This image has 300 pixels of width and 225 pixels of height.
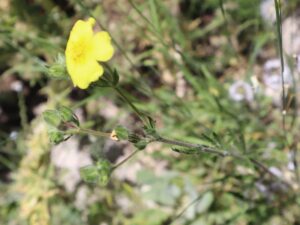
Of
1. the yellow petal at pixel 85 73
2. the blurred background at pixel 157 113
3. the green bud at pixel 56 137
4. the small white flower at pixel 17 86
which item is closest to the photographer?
the yellow petal at pixel 85 73

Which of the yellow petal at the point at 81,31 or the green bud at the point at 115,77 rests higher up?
the yellow petal at the point at 81,31

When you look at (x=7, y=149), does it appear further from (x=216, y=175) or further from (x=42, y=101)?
(x=216, y=175)

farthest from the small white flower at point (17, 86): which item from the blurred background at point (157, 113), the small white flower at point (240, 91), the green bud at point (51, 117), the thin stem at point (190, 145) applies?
the thin stem at point (190, 145)

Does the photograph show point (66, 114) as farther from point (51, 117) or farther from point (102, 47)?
point (102, 47)

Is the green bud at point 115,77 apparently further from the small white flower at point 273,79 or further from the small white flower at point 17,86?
the small white flower at point 17,86

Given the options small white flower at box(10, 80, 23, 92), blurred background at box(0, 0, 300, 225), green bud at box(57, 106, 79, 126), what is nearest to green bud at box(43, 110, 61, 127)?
green bud at box(57, 106, 79, 126)

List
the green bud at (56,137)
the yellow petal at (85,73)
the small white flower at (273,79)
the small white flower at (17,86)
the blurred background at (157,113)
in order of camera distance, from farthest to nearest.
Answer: the small white flower at (17,86) < the small white flower at (273,79) < the blurred background at (157,113) < the green bud at (56,137) < the yellow petal at (85,73)

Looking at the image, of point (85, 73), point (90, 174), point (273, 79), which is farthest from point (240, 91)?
point (85, 73)
